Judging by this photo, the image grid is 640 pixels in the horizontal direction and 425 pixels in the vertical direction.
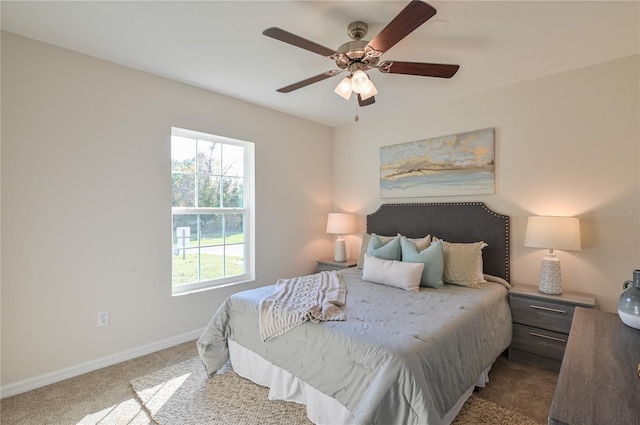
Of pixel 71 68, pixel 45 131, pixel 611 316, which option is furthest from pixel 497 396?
pixel 71 68

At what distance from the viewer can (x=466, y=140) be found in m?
3.19

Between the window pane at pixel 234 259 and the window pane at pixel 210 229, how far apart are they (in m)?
0.16

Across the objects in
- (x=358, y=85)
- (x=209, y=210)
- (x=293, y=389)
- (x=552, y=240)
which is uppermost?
(x=358, y=85)

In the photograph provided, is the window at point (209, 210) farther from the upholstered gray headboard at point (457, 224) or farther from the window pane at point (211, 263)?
the upholstered gray headboard at point (457, 224)

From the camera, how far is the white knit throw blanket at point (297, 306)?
1.87 meters

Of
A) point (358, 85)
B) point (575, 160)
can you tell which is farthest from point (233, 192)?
point (575, 160)

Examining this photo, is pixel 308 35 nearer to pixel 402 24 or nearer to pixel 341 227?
pixel 402 24

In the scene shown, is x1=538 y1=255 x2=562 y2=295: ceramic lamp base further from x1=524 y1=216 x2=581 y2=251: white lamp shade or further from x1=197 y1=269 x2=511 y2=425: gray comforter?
x1=197 y1=269 x2=511 y2=425: gray comforter

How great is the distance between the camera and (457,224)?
10.5 ft

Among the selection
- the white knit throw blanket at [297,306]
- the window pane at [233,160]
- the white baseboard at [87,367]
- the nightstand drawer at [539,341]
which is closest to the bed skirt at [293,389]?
the white knit throw blanket at [297,306]

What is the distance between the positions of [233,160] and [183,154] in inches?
22.3

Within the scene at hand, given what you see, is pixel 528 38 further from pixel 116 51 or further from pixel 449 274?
pixel 116 51

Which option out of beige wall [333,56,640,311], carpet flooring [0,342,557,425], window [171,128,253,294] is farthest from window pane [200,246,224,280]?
beige wall [333,56,640,311]

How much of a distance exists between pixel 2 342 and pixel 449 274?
134 inches
